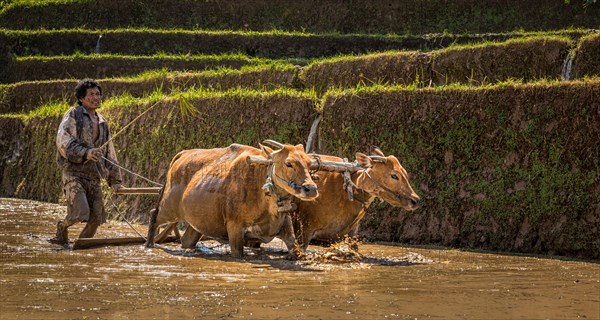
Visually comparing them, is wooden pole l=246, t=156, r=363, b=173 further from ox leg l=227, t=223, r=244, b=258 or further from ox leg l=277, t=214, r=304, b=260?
ox leg l=227, t=223, r=244, b=258

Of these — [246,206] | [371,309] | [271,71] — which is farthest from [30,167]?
[371,309]

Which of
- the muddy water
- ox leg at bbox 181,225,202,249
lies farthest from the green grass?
the muddy water

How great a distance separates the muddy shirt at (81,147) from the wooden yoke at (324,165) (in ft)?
7.27

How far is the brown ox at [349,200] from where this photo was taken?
11133mm

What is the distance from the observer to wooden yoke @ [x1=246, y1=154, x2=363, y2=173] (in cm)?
1089

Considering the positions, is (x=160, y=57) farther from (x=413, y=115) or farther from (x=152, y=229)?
(x=152, y=229)

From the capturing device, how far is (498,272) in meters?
9.80

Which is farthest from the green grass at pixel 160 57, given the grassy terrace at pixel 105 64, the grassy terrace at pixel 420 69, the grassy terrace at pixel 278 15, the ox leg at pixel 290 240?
the ox leg at pixel 290 240

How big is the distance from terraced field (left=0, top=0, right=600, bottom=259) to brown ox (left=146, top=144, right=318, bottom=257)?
2.55m

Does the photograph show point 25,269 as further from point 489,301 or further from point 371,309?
point 489,301

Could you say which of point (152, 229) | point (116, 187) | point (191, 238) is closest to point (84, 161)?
point (116, 187)

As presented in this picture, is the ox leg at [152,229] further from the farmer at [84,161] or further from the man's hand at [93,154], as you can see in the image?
the man's hand at [93,154]

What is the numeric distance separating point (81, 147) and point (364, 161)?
3332mm

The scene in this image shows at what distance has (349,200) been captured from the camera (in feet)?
37.5
